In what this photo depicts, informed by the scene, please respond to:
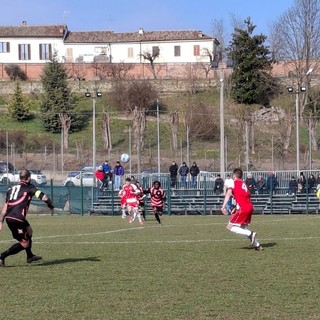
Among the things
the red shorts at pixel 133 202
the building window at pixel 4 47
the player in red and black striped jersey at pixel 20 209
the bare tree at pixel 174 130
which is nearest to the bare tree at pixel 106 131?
the bare tree at pixel 174 130

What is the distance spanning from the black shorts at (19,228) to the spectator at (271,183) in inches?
924

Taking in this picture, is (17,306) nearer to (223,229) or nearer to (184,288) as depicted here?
(184,288)

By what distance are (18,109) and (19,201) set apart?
6526 centimetres

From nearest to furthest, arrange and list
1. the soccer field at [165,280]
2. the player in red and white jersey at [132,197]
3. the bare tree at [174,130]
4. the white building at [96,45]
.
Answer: the soccer field at [165,280], the player in red and white jersey at [132,197], the bare tree at [174,130], the white building at [96,45]

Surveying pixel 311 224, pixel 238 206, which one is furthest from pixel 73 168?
pixel 238 206

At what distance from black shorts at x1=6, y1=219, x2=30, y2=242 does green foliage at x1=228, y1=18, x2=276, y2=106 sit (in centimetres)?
6447

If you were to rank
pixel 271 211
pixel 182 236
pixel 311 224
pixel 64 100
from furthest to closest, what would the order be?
pixel 64 100 < pixel 271 211 < pixel 311 224 < pixel 182 236

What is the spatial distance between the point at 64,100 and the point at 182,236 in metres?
57.6

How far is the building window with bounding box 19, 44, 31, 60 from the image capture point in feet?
326

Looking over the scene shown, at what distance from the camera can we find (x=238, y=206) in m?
16.8

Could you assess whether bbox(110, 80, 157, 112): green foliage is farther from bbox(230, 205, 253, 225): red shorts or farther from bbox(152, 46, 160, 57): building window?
bbox(230, 205, 253, 225): red shorts

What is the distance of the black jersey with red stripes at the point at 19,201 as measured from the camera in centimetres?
1350

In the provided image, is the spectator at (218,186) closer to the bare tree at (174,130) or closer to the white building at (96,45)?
the bare tree at (174,130)

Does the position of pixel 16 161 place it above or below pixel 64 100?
below
